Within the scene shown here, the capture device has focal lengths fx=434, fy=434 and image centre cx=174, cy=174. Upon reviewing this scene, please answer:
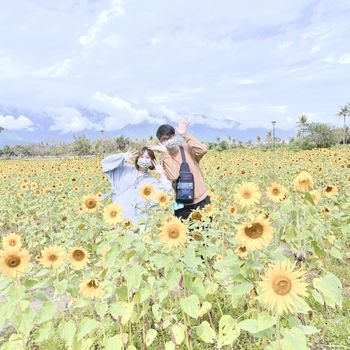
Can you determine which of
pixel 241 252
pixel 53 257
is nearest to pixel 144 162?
pixel 53 257

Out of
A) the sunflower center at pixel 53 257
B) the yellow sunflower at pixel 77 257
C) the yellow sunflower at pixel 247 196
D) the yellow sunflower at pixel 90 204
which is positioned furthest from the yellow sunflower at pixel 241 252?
the yellow sunflower at pixel 90 204

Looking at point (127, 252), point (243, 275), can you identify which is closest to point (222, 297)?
point (127, 252)

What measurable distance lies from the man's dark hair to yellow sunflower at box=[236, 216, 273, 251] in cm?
232

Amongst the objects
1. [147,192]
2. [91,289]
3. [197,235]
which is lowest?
[91,289]

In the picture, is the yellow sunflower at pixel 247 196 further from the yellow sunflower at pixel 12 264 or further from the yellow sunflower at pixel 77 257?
the yellow sunflower at pixel 12 264

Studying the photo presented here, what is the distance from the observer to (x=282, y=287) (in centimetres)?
166

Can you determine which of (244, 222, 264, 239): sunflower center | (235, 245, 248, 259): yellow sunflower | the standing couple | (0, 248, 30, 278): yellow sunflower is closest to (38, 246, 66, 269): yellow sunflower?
(0, 248, 30, 278): yellow sunflower

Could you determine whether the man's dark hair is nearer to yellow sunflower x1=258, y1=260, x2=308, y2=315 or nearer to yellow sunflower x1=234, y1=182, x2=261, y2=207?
yellow sunflower x1=234, y1=182, x2=261, y2=207

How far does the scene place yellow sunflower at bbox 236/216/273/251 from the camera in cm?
200

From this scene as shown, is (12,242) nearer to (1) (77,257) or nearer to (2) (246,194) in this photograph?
(1) (77,257)

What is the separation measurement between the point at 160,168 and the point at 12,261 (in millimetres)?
2092

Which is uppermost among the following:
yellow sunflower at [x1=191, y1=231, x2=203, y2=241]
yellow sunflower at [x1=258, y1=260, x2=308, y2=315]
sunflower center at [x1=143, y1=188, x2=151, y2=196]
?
sunflower center at [x1=143, y1=188, x2=151, y2=196]

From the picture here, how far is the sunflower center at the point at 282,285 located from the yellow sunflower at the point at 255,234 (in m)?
0.34

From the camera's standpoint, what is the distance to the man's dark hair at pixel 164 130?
422 centimetres
